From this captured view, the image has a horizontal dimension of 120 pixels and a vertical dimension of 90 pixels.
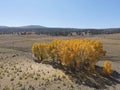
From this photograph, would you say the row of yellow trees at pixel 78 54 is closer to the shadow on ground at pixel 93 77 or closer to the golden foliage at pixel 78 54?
the golden foliage at pixel 78 54

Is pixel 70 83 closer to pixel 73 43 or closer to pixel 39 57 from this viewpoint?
pixel 73 43

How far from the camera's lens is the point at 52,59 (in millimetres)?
62781

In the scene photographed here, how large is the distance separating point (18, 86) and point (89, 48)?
2123 centimetres

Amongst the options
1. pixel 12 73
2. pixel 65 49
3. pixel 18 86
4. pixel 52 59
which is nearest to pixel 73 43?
pixel 65 49

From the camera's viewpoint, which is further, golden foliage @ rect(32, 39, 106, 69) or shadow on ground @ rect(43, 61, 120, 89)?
golden foliage @ rect(32, 39, 106, 69)

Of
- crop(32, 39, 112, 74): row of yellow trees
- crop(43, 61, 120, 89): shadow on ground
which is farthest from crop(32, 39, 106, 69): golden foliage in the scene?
crop(43, 61, 120, 89): shadow on ground

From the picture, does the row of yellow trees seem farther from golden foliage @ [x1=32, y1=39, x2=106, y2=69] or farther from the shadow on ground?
the shadow on ground

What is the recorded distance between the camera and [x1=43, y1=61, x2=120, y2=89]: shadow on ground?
45.8m

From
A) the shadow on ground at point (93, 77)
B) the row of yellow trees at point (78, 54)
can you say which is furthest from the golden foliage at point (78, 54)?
the shadow on ground at point (93, 77)

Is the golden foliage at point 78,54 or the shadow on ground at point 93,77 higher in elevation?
the golden foliage at point 78,54

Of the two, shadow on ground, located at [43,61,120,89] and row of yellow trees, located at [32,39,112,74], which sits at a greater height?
row of yellow trees, located at [32,39,112,74]

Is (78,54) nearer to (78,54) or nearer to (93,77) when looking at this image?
(78,54)

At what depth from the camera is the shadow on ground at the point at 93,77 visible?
→ 4575cm

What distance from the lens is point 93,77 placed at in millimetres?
49938
